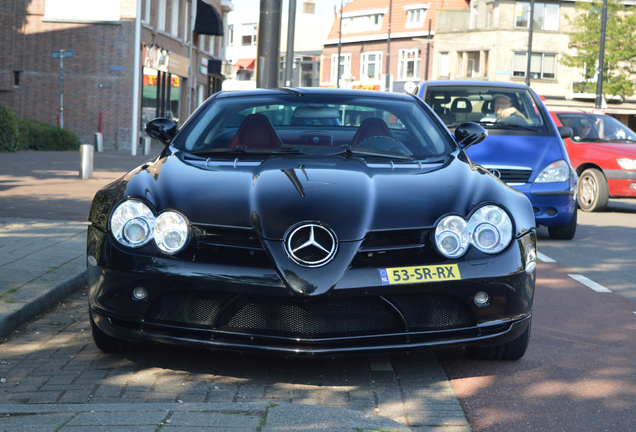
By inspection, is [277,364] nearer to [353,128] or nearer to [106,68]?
[353,128]

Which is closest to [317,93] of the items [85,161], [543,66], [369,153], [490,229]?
[369,153]

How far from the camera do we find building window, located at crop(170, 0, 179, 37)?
1379 inches

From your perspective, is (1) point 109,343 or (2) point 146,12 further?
(2) point 146,12

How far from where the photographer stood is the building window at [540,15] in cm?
5541

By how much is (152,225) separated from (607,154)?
10500 millimetres

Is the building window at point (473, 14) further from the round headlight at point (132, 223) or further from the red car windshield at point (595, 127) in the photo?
the round headlight at point (132, 223)

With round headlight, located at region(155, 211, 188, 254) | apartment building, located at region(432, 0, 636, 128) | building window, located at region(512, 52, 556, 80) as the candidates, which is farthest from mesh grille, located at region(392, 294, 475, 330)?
building window, located at region(512, 52, 556, 80)

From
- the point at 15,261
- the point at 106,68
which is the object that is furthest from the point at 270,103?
the point at 106,68

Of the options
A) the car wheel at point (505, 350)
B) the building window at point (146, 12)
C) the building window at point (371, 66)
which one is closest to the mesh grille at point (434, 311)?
the car wheel at point (505, 350)

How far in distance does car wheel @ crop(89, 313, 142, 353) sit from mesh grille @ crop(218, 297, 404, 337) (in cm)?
76

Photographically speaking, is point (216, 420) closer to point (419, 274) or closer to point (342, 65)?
point (419, 274)

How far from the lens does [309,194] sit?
3.83m

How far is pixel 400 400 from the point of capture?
11.9ft

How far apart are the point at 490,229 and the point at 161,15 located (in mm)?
31423
